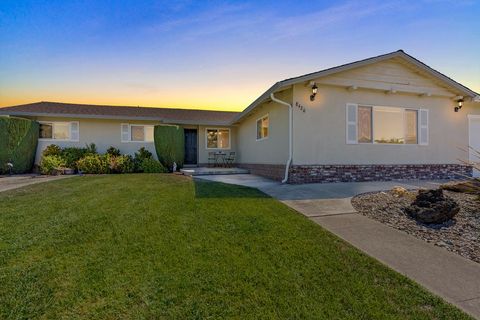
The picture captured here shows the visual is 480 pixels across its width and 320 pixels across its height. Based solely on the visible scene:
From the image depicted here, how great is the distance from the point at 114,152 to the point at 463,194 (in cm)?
1386

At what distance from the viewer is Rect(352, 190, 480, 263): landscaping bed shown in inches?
129

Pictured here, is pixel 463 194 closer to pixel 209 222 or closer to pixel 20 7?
pixel 209 222

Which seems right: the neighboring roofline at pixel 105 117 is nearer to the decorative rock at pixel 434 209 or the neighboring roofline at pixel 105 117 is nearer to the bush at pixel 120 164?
the bush at pixel 120 164

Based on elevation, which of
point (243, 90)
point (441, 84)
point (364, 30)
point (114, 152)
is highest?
point (364, 30)

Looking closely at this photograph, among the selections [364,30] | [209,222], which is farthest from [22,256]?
[364,30]

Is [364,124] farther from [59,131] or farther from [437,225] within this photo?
[59,131]

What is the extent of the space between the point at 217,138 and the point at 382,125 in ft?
30.0

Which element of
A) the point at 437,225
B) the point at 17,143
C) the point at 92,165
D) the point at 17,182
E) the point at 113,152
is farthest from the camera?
the point at 113,152

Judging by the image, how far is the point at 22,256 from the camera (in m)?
2.68

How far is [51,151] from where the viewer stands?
11781 millimetres

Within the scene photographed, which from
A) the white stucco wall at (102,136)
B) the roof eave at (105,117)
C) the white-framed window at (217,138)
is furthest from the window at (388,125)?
the white stucco wall at (102,136)

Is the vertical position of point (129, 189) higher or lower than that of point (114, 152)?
lower

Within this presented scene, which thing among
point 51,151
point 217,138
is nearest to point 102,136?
point 51,151

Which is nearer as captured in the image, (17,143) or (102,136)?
(17,143)
